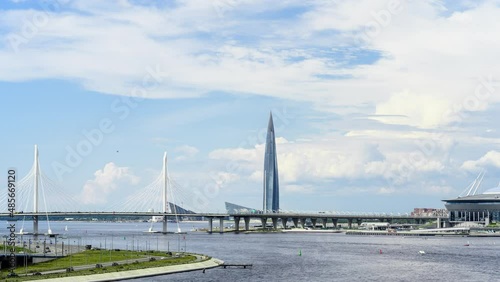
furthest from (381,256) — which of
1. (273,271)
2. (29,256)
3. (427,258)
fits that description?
(29,256)

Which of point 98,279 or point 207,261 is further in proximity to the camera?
point 207,261

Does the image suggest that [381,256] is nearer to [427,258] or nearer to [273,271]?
[427,258]

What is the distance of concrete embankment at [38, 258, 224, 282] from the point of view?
336ft

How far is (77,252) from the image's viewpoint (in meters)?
151

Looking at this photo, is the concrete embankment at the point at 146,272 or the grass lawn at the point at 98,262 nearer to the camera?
the concrete embankment at the point at 146,272

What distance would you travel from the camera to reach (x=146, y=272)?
375 ft

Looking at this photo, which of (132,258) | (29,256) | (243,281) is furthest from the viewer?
(132,258)

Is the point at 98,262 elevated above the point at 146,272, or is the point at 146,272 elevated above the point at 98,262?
the point at 98,262

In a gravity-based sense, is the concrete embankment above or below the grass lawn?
below

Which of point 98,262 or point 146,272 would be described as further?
point 98,262

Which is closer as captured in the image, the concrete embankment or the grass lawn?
the concrete embankment

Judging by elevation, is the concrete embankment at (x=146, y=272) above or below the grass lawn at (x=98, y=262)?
below

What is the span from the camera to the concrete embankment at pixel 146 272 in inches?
4033

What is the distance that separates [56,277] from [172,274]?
812 inches
